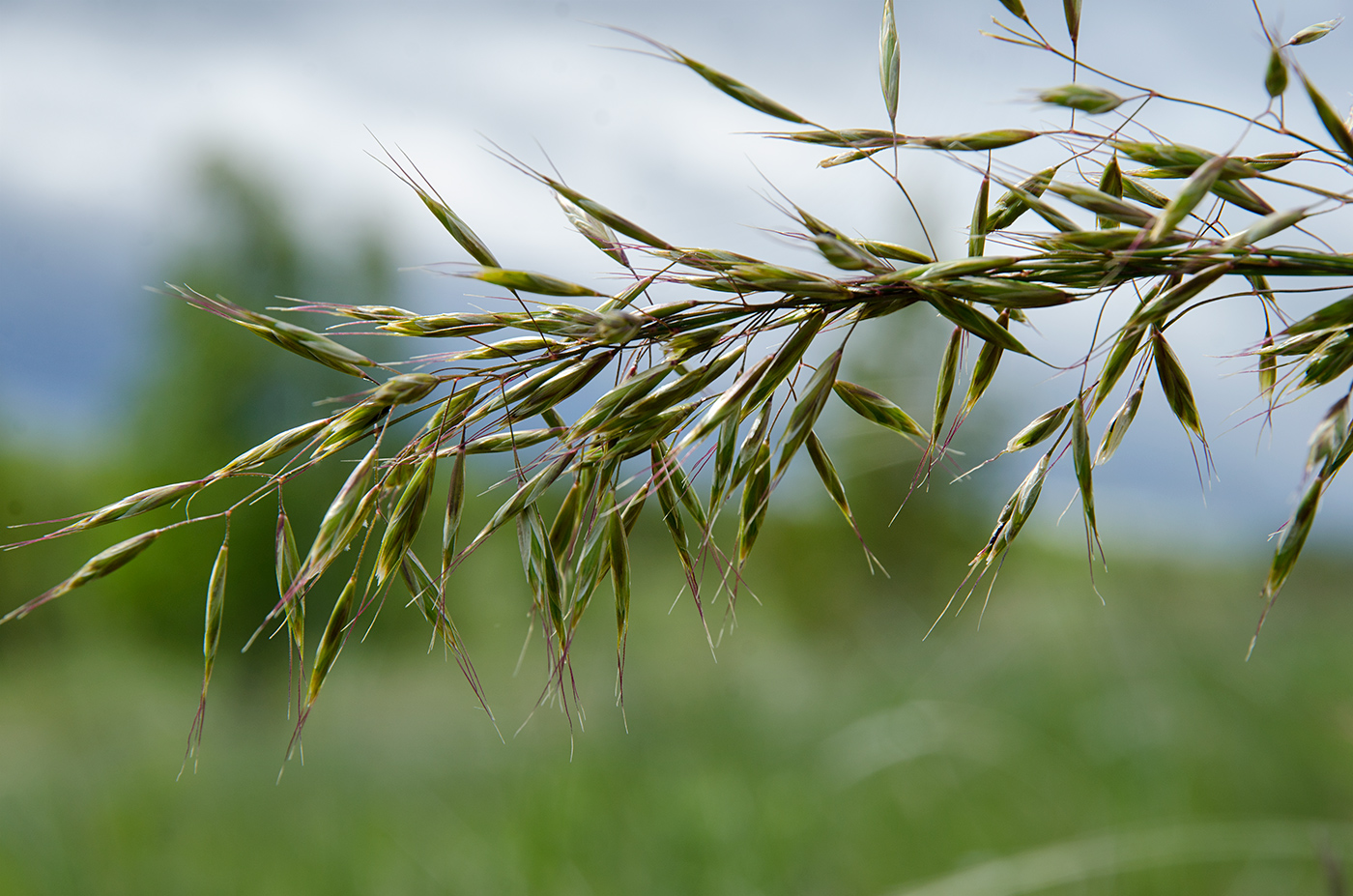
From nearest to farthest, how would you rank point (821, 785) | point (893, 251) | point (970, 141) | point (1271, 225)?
point (1271, 225)
point (970, 141)
point (893, 251)
point (821, 785)

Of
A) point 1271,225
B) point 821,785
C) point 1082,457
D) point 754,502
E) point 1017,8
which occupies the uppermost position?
point 1017,8

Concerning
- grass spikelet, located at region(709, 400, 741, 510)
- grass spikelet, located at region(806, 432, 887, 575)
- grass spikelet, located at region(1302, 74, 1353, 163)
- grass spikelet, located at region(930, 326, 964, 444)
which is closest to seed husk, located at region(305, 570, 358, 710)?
grass spikelet, located at region(709, 400, 741, 510)

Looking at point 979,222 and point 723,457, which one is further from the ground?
point 979,222

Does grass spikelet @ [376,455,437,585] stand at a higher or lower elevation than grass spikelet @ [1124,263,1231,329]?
lower

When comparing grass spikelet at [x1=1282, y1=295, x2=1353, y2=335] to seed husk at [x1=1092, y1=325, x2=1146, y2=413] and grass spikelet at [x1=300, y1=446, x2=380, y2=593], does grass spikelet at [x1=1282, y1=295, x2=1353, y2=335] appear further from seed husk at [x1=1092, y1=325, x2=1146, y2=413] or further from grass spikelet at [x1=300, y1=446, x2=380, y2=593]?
grass spikelet at [x1=300, y1=446, x2=380, y2=593]

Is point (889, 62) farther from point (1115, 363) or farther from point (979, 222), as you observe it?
point (1115, 363)

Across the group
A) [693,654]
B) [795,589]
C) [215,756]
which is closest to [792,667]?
[693,654]

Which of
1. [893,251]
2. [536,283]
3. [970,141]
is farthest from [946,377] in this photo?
[536,283]
